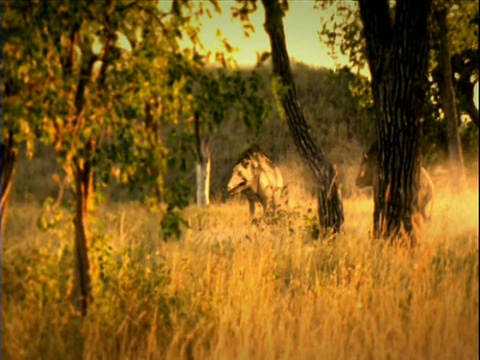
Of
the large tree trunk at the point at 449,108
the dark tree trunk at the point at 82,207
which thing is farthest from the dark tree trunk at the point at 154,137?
the large tree trunk at the point at 449,108

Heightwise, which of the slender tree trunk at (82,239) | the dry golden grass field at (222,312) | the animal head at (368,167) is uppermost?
the animal head at (368,167)

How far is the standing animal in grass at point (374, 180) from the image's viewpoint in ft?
20.5

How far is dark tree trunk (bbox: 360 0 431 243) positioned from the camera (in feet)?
19.0

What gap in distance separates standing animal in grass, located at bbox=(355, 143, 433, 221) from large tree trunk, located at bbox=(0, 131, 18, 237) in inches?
121

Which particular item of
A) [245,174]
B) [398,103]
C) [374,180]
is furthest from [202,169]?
[245,174]

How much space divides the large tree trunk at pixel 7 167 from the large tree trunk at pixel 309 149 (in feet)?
11.0

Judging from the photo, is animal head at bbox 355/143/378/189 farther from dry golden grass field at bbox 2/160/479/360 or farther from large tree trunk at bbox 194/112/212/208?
large tree trunk at bbox 194/112/212/208

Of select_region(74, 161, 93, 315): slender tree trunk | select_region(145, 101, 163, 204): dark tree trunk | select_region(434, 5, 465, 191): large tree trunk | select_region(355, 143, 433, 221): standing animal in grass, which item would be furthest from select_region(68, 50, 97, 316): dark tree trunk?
select_region(355, 143, 433, 221): standing animal in grass

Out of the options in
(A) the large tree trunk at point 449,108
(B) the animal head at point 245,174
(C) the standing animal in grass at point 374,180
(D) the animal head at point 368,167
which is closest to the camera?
(A) the large tree trunk at point 449,108

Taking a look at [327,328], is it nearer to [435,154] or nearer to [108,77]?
[108,77]

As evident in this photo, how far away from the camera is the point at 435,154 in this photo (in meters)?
6.87

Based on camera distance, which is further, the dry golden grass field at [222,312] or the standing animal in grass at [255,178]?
the standing animal in grass at [255,178]

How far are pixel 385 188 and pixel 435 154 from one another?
94cm

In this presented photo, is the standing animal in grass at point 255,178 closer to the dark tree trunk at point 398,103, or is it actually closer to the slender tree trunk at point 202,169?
the slender tree trunk at point 202,169
